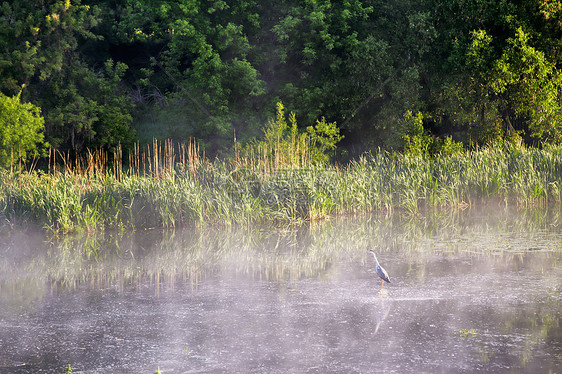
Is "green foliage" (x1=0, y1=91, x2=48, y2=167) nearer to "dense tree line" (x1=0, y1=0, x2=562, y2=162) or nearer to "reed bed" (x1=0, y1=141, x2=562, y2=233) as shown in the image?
"dense tree line" (x1=0, y1=0, x2=562, y2=162)

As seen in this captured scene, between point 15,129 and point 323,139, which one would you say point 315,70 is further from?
point 15,129

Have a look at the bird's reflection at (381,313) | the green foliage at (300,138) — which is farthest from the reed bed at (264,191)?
the bird's reflection at (381,313)

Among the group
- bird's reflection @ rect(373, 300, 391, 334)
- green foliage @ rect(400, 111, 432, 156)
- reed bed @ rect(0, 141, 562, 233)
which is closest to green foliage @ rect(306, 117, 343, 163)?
green foliage @ rect(400, 111, 432, 156)

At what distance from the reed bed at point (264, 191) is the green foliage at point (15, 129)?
5.34 metres

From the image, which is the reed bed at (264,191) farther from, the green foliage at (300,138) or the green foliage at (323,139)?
the green foliage at (323,139)

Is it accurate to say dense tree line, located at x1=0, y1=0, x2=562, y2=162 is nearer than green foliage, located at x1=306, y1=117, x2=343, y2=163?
Yes

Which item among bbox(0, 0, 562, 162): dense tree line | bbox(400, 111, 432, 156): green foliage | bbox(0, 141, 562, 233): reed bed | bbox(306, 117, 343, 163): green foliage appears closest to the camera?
bbox(0, 141, 562, 233): reed bed

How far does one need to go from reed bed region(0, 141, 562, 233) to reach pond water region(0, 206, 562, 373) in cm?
84

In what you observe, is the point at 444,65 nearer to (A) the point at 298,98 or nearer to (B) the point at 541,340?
(A) the point at 298,98

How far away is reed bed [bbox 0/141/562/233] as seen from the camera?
13.8 m

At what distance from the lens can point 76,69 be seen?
27.0 metres

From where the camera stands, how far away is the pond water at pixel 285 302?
629cm

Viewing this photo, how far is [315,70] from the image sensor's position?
28594 millimetres

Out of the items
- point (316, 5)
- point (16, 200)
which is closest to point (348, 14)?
point (316, 5)
